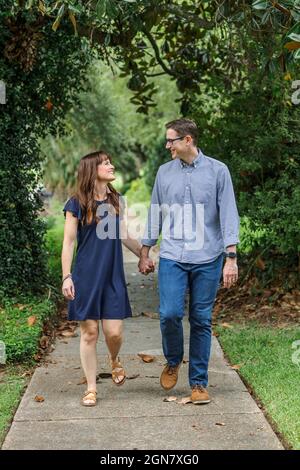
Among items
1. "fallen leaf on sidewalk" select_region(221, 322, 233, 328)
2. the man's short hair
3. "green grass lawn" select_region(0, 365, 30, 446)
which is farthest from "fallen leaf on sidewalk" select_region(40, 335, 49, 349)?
the man's short hair

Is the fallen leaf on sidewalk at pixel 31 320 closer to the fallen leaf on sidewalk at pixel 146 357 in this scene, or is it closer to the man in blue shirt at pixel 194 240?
the fallen leaf on sidewalk at pixel 146 357

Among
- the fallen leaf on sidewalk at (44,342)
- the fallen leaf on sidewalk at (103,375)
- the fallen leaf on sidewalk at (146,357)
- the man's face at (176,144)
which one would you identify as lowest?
the fallen leaf on sidewalk at (103,375)

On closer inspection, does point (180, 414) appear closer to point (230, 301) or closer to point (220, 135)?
point (230, 301)

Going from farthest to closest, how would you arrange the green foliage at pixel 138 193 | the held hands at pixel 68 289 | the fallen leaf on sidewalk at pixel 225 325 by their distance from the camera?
the green foliage at pixel 138 193
the fallen leaf on sidewalk at pixel 225 325
the held hands at pixel 68 289

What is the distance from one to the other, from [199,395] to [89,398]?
0.77 metres

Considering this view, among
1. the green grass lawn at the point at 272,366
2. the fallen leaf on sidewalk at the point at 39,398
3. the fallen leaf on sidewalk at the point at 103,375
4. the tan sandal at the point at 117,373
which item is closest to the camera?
the green grass lawn at the point at 272,366

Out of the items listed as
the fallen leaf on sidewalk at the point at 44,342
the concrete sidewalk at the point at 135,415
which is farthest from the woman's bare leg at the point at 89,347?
the fallen leaf on sidewalk at the point at 44,342

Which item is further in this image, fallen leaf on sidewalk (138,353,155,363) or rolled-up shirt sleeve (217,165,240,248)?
fallen leaf on sidewalk (138,353,155,363)

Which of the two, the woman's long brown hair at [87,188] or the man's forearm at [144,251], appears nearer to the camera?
the woman's long brown hair at [87,188]

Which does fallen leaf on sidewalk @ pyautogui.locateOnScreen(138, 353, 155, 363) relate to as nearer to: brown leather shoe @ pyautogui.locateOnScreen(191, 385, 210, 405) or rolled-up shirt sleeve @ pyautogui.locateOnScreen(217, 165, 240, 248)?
brown leather shoe @ pyautogui.locateOnScreen(191, 385, 210, 405)

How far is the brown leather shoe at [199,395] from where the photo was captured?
5910 millimetres

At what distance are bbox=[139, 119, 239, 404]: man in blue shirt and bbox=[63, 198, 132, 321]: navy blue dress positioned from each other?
1.11 ft

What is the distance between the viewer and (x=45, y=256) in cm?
950

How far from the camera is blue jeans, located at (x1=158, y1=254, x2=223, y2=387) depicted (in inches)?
235
